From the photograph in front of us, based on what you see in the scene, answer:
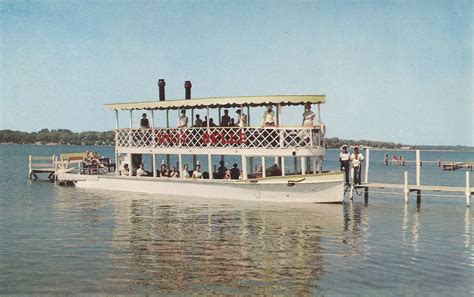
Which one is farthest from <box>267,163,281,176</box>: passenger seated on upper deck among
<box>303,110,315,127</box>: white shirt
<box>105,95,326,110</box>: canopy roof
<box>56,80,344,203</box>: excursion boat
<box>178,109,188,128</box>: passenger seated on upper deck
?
<box>178,109,188,128</box>: passenger seated on upper deck

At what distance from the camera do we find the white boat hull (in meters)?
27.0

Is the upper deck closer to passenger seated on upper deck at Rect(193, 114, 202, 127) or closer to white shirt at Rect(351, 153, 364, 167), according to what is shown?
passenger seated on upper deck at Rect(193, 114, 202, 127)

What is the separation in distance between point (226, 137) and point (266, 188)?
3629 millimetres

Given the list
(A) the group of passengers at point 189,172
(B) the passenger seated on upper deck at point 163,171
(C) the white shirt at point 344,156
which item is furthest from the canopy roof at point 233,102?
(C) the white shirt at point 344,156

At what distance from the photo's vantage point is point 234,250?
17.0m

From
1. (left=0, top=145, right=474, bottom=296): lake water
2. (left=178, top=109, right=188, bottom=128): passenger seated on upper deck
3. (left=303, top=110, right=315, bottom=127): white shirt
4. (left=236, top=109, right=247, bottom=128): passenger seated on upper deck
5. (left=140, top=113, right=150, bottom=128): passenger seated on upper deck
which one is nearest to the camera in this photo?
(left=0, top=145, right=474, bottom=296): lake water

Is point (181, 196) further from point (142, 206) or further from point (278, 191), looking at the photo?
point (278, 191)

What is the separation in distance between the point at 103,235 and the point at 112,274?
5.74 meters

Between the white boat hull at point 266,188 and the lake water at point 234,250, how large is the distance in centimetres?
65

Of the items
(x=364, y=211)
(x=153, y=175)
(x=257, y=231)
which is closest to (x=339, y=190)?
(x=364, y=211)

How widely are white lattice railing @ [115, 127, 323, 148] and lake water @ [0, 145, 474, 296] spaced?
3026 millimetres

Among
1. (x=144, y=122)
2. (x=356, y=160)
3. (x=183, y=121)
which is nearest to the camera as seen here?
(x=356, y=160)

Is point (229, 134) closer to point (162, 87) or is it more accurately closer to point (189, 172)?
point (189, 172)

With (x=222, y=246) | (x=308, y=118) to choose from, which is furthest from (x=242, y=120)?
(x=222, y=246)
